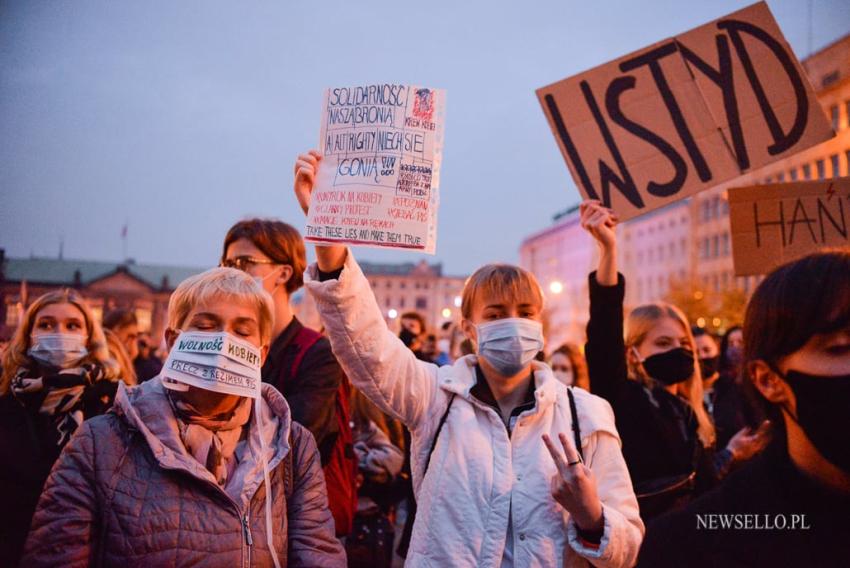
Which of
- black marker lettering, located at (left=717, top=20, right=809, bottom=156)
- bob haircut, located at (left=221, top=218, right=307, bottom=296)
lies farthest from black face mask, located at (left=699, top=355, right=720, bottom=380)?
bob haircut, located at (left=221, top=218, right=307, bottom=296)

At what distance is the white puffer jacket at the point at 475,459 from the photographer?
2.70m

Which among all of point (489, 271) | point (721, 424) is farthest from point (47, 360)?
point (721, 424)

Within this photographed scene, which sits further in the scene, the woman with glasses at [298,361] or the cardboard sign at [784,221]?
the cardboard sign at [784,221]

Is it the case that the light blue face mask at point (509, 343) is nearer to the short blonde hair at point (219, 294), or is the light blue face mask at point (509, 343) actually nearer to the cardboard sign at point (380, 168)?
the cardboard sign at point (380, 168)

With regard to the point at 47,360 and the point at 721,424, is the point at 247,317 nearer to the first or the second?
the point at 47,360

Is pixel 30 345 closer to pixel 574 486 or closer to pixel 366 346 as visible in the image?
pixel 366 346

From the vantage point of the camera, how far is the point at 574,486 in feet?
8.41

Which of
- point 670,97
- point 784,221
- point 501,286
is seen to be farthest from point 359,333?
point 784,221

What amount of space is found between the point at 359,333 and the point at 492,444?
2.28 feet

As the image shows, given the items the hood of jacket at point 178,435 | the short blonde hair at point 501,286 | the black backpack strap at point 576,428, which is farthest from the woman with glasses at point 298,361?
the black backpack strap at point 576,428

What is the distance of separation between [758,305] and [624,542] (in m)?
1.17

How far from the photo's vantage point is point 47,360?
3.98 meters

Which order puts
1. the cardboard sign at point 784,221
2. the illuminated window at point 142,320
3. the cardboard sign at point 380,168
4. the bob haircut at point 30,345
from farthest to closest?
1. the illuminated window at point 142,320
2. the cardboard sign at point 784,221
3. the bob haircut at point 30,345
4. the cardboard sign at point 380,168

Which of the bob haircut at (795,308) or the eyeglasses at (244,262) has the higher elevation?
the eyeglasses at (244,262)
